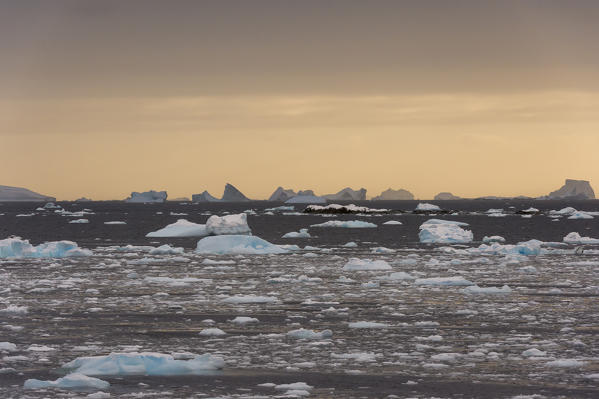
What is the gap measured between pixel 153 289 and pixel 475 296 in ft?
28.1

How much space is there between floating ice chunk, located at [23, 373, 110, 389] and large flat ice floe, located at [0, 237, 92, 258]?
83.4 ft

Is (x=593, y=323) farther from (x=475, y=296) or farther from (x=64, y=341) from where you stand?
(x=64, y=341)

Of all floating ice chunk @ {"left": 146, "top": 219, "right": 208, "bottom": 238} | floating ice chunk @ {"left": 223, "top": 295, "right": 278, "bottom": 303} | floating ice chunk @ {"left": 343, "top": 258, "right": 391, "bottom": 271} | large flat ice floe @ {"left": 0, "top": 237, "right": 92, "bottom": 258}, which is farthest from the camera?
floating ice chunk @ {"left": 146, "top": 219, "right": 208, "bottom": 238}

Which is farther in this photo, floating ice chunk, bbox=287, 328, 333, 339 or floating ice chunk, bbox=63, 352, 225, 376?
floating ice chunk, bbox=287, 328, 333, 339

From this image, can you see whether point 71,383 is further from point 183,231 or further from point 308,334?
→ point 183,231

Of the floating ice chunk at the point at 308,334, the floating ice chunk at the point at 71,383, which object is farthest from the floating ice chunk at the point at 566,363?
the floating ice chunk at the point at 71,383

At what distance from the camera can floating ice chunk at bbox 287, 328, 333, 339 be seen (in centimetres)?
1327

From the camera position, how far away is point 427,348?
12.3 metres

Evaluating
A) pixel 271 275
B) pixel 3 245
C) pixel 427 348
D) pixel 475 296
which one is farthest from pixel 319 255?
pixel 427 348

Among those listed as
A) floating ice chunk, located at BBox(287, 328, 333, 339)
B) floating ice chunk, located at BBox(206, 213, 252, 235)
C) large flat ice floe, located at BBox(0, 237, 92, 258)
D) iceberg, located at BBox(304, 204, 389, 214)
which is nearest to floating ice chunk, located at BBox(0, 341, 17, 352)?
floating ice chunk, located at BBox(287, 328, 333, 339)

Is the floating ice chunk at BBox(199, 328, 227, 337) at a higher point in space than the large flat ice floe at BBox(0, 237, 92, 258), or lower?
lower

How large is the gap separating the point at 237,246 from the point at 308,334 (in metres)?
24.5

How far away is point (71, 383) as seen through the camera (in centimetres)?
973

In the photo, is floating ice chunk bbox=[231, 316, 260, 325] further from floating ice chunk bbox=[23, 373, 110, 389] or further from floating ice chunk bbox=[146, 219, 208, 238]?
floating ice chunk bbox=[146, 219, 208, 238]
